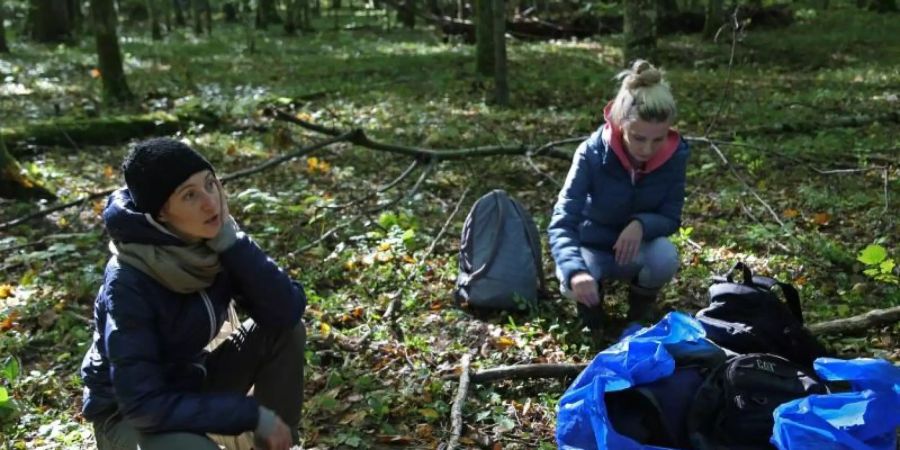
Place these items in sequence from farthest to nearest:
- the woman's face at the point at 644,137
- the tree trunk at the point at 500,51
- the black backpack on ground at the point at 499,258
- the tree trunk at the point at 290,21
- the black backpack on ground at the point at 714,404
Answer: the tree trunk at the point at 290,21 → the tree trunk at the point at 500,51 → the black backpack on ground at the point at 499,258 → the woman's face at the point at 644,137 → the black backpack on ground at the point at 714,404

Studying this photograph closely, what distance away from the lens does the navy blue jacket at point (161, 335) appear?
Answer: 2.20 m

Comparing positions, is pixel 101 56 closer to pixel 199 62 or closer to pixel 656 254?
pixel 199 62

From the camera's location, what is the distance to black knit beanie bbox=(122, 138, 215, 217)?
87.8 inches

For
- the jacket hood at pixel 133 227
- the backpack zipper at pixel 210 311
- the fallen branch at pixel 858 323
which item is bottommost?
the fallen branch at pixel 858 323

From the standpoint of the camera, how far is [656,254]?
3801 mm

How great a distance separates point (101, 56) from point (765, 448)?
33.1 feet

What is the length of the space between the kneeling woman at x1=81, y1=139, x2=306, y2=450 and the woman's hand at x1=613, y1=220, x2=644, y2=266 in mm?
1802

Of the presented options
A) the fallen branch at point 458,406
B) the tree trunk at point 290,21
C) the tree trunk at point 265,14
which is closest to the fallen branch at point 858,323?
the fallen branch at point 458,406

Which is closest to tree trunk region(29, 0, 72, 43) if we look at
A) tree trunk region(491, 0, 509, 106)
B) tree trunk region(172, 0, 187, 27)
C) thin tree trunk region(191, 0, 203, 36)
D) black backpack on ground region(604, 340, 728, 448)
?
thin tree trunk region(191, 0, 203, 36)

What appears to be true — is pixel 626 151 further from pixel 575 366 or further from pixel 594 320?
pixel 575 366

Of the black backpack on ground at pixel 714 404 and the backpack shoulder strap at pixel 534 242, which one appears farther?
the backpack shoulder strap at pixel 534 242

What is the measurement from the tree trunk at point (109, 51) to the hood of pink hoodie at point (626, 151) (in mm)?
8135

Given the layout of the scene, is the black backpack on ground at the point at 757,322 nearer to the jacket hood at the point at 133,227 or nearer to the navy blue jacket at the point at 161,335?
the navy blue jacket at the point at 161,335

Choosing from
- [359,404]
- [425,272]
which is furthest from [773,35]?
[359,404]
